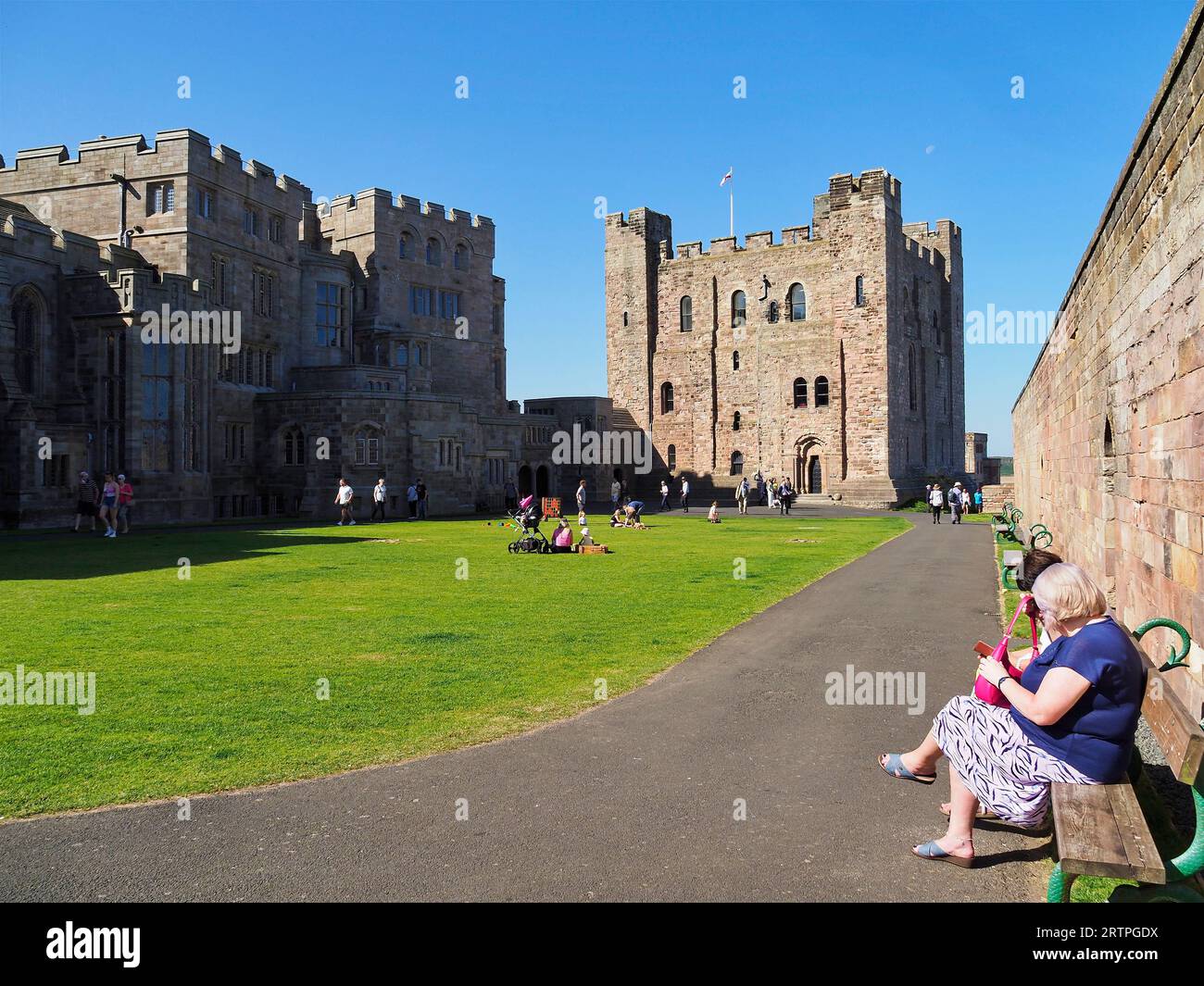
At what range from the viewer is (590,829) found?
5090 mm

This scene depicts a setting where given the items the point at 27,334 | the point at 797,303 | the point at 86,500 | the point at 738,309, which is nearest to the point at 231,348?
the point at 27,334

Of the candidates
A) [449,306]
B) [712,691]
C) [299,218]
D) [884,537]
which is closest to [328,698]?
[712,691]

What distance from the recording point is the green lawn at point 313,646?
21.0 ft

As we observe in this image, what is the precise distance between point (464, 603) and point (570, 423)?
145ft

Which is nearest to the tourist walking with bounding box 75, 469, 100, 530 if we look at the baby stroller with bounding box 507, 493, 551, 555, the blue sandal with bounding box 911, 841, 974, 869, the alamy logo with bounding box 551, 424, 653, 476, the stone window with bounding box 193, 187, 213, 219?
the stone window with bounding box 193, 187, 213, 219

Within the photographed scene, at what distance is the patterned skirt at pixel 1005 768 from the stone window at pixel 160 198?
38746mm

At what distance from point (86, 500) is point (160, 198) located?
47.5 ft

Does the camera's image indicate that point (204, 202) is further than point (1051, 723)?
Yes

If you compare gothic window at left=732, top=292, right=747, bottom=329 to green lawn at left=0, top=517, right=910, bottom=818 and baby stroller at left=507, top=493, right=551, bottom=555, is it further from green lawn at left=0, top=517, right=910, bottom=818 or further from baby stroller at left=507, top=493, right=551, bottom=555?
baby stroller at left=507, top=493, right=551, bottom=555

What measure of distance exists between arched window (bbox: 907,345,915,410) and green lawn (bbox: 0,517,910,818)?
3699 centimetres

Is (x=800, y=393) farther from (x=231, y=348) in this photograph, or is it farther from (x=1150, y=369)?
(x=1150, y=369)

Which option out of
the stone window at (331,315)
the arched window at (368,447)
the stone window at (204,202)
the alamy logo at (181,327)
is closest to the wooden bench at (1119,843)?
the alamy logo at (181,327)

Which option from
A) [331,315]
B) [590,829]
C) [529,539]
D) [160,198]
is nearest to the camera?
[590,829]

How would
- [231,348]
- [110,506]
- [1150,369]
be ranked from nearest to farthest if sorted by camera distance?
[1150,369] → [110,506] → [231,348]
